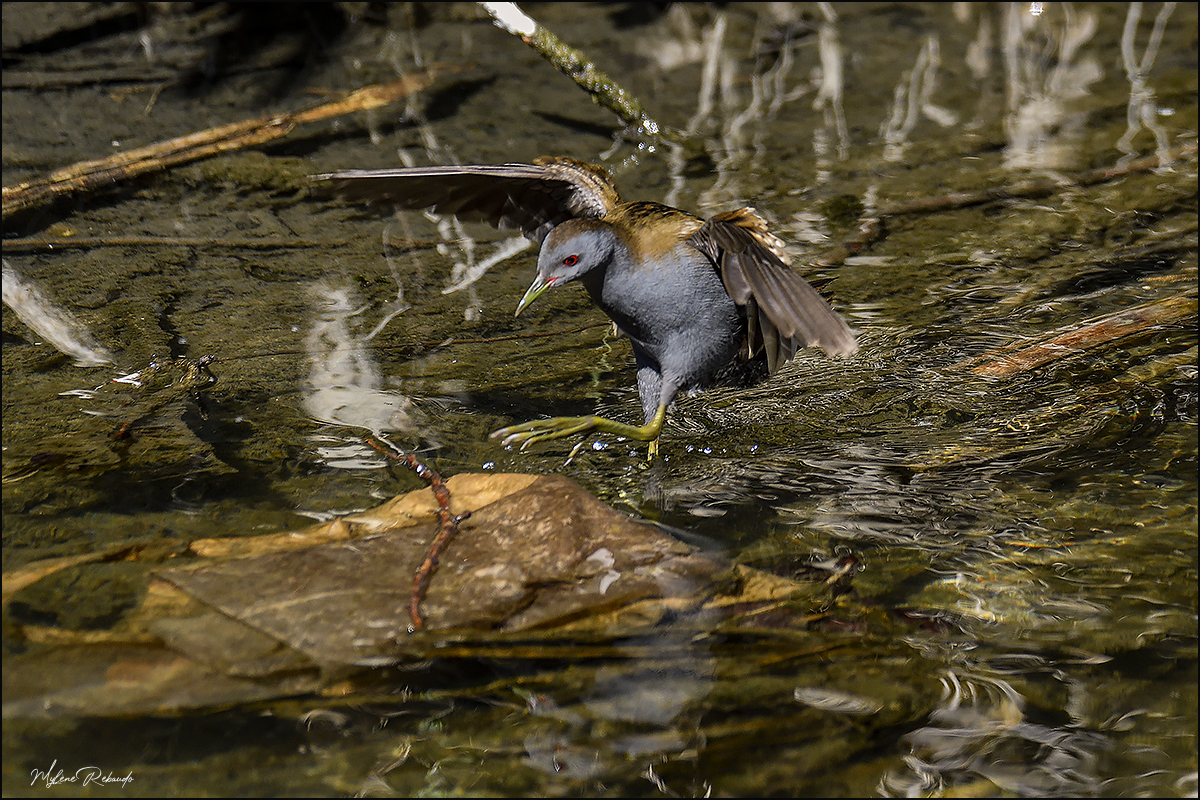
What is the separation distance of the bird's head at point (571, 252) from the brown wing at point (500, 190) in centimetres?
41

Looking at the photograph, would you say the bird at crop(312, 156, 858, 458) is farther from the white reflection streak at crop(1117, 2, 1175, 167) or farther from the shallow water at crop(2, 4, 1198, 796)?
the white reflection streak at crop(1117, 2, 1175, 167)

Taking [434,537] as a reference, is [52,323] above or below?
above

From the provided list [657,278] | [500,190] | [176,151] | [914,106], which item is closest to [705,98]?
[914,106]

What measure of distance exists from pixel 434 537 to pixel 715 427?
1.09 m

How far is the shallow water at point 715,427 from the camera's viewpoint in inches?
72.1

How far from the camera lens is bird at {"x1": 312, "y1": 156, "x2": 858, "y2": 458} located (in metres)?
2.53

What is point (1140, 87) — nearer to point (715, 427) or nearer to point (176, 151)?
point (715, 427)

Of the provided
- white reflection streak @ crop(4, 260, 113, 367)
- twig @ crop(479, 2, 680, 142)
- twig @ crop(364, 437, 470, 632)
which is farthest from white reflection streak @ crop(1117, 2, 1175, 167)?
white reflection streak @ crop(4, 260, 113, 367)

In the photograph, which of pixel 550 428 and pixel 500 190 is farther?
pixel 500 190

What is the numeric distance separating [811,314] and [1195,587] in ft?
3.16

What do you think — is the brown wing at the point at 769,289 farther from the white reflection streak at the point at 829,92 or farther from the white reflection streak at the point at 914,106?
the white reflection streak at the point at 914,106

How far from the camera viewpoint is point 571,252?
8.77 ft

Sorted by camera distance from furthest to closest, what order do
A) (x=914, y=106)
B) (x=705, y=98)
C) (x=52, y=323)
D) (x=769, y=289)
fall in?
(x=705, y=98), (x=914, y=106), (x=52, y=323), (x=769, y=289)

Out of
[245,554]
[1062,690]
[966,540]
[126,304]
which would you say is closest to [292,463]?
[245,554]
